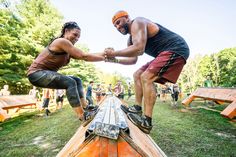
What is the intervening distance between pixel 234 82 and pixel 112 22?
158 feet

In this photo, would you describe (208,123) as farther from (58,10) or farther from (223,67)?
(223,67)

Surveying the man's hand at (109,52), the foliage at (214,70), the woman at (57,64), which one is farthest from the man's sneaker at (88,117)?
the foliage at (214,70)

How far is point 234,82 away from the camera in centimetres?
4353

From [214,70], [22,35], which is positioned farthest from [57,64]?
[214,70]

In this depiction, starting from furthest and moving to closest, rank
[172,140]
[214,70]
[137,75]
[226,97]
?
[214,70] < [226,97] < [172,140] < [137,75]

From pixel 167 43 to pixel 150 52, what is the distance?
381mm

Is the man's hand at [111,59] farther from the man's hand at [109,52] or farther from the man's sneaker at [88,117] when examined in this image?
the man's sneaker at [88,117]

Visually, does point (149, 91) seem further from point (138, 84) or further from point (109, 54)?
point (109, 54)

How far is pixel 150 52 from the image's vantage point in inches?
138

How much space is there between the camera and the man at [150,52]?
9.79 ft

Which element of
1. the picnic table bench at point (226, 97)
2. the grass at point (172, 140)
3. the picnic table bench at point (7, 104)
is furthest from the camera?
the picnic table bench at point (7, 104)

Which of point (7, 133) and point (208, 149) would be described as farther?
point (7, 133)

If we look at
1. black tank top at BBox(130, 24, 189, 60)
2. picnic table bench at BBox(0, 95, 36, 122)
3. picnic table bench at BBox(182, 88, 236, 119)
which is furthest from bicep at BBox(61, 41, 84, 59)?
picnic table bench at BBox(0, 95, 36, 122)

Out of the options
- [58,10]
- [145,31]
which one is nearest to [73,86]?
[145,31]
